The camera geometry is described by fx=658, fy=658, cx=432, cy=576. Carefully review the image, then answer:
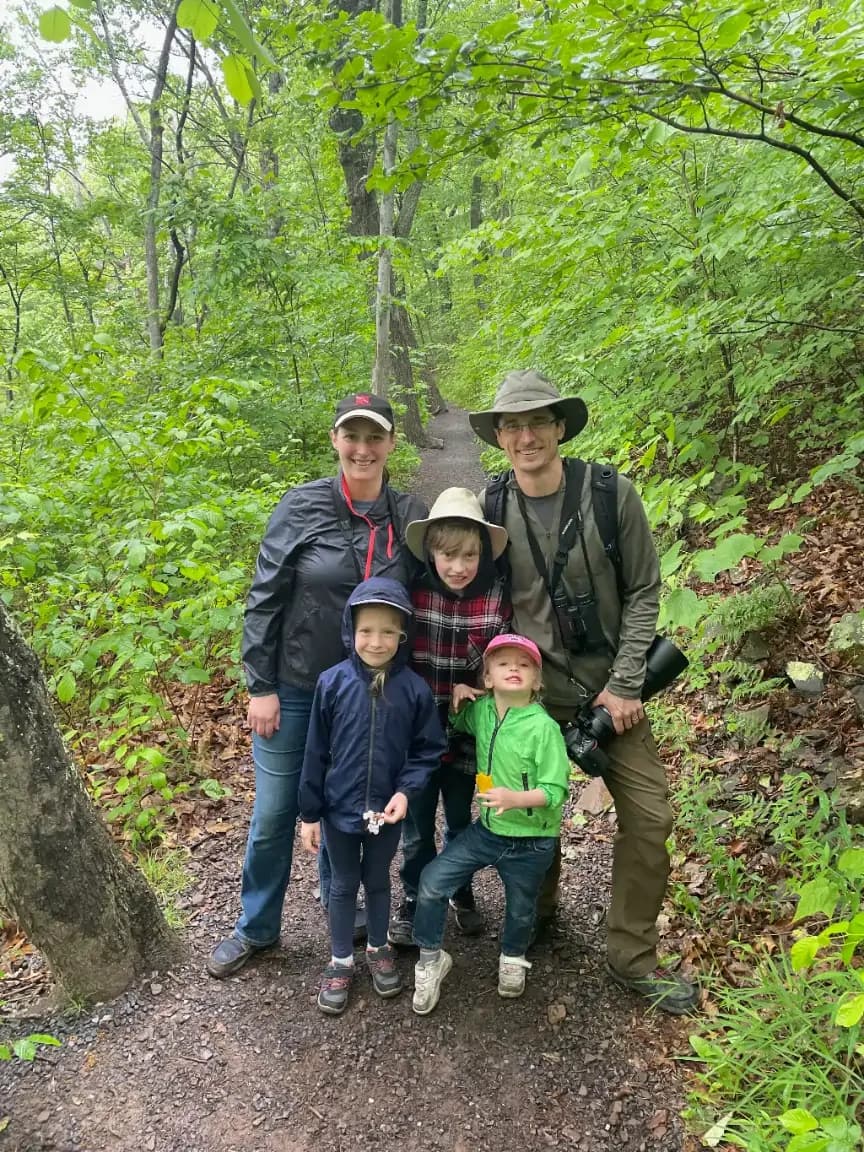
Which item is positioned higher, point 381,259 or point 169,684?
point 381,259

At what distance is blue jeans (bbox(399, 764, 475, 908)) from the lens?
3176mm

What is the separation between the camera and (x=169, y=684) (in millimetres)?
5828

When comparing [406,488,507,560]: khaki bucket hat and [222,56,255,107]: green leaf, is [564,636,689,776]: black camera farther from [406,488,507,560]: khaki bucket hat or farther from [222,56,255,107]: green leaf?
[222,56,255,107]: green leaf

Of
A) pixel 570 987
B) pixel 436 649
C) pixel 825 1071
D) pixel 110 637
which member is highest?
pixel 436 649

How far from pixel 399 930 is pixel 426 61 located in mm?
3959

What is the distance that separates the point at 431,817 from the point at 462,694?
29.4 inches

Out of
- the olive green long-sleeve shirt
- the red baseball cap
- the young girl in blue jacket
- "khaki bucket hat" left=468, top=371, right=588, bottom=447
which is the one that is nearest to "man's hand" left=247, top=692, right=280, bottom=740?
the young girl in blue jacket

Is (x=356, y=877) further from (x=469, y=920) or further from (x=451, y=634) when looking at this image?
(x=451, y=634)

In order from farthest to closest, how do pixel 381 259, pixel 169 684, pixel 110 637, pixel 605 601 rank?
pixel 381 259
pixel 169 684
pixel 110 637
pixel 605 601

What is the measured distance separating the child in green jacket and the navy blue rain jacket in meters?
0.22

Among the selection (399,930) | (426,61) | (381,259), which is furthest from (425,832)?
(381,259)

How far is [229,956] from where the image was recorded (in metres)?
3.21

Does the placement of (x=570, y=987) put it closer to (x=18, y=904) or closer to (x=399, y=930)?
(x=399, y=930)

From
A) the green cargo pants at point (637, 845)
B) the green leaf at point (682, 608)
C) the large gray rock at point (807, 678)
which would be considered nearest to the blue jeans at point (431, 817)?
the green cargo pants at point (637, 845)
